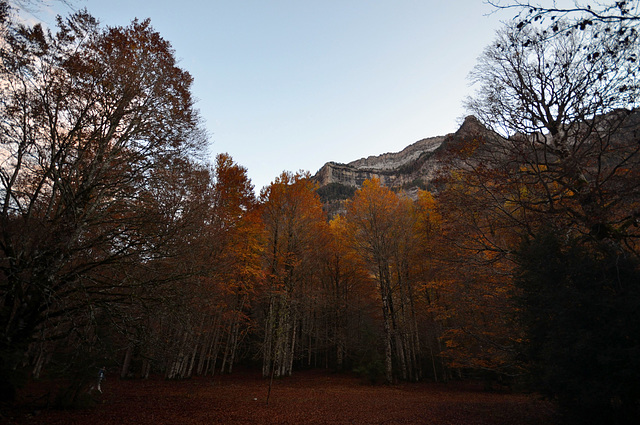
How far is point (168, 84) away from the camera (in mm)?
6402

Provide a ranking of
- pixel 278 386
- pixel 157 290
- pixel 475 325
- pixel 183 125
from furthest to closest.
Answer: pixel 278 386, pixel 475 325, pixel 183 125, pixel 157 290

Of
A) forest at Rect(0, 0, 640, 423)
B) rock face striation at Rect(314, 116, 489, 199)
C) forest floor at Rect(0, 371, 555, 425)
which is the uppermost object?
rock face striation at Rect(314, 116, 489, 199)

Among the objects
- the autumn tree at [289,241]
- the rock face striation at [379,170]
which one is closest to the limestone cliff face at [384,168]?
the rock face striation at [379,170]

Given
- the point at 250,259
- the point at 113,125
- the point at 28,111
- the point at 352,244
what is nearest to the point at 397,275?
the point at 352,244

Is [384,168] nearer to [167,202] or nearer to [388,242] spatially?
[388,242]

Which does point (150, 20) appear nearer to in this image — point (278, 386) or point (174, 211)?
point (174, 211)

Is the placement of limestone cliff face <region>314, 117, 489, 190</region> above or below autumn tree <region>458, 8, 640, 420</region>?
above

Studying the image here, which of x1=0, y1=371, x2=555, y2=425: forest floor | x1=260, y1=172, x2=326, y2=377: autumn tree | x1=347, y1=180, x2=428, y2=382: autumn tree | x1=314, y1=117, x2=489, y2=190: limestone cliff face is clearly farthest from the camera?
x1=314, y1=117, x2=489, y2=190: limestone cliff face

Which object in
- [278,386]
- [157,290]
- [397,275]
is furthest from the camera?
[397,275]

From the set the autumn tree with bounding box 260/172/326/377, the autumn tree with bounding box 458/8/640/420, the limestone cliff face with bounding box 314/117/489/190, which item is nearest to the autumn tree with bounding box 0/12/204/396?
the autumn tree with bounding box 458/8/640/420

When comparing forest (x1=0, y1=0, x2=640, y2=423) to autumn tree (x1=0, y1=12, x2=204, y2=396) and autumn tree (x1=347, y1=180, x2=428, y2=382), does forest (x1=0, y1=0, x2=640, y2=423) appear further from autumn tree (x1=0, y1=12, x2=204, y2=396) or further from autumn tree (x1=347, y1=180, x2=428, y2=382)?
autumn tree (x1=347, y1=180, x2=428, y2=382)

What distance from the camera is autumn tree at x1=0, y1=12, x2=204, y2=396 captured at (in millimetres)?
4469

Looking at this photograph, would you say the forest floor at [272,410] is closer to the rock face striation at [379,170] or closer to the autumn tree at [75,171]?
the autumn tree at [75,171]

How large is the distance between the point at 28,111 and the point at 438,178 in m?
8.99
